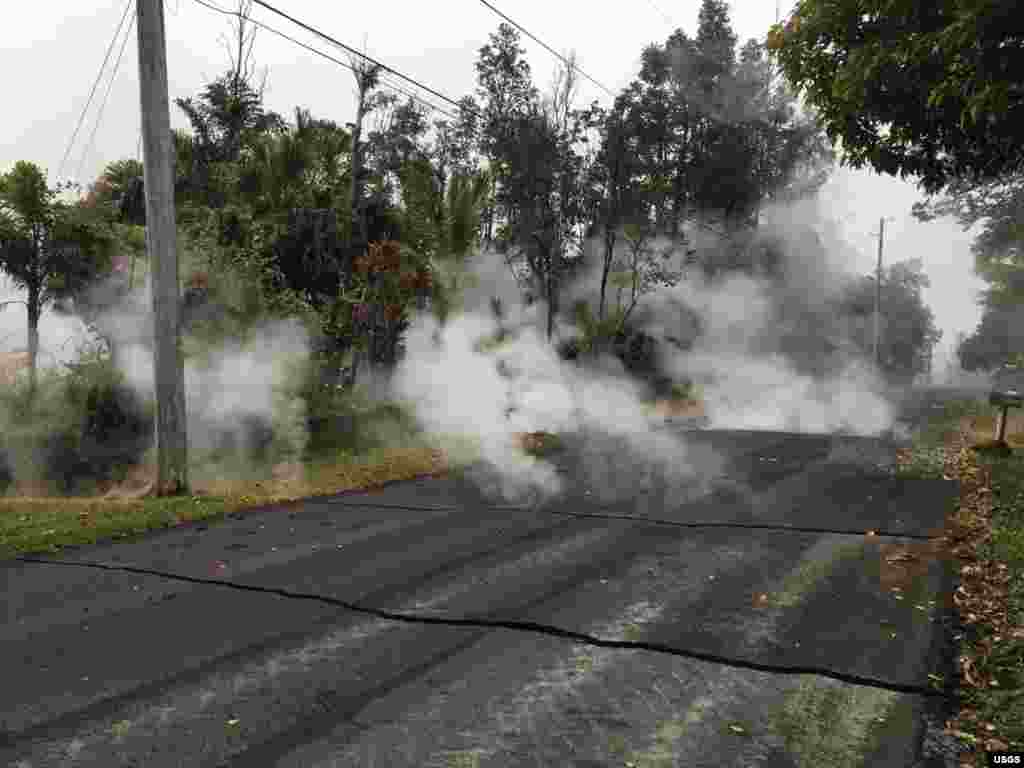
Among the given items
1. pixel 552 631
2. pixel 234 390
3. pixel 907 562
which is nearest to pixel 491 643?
pixel 552 631

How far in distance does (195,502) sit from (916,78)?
8.85 m

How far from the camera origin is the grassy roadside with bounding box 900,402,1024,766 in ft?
11.9

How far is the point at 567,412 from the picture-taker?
728 inches

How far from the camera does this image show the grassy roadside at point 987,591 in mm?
3637

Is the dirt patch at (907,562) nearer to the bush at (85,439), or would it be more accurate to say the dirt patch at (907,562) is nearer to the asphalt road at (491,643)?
the asphalt road at (491,643)

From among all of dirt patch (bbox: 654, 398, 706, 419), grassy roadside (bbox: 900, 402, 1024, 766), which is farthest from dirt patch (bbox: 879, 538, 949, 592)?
dirt patch (bbox: 654, 398, 706, 419)

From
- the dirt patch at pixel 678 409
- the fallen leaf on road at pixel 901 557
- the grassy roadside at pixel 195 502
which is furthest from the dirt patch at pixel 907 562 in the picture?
the dirt patch at pixel 678 409

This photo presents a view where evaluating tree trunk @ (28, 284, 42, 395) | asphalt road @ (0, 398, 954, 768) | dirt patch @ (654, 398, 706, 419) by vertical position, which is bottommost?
asphalt road @ (0, 398, 954, 768)

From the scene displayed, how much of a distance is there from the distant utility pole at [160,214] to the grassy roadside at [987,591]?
829cm

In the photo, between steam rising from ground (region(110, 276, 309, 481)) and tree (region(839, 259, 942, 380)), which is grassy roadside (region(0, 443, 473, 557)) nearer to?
steam rising from ground (region(110, 276, 309, 481))

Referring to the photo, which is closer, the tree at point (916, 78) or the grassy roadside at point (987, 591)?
the grassy roadside at point (987, 591)

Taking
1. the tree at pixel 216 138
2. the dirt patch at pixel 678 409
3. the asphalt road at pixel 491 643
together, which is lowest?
the asphalt road at pixel 491 643

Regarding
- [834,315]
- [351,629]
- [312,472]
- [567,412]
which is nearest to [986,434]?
[567,412]

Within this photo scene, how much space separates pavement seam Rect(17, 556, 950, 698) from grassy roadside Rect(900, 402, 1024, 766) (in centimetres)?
27
